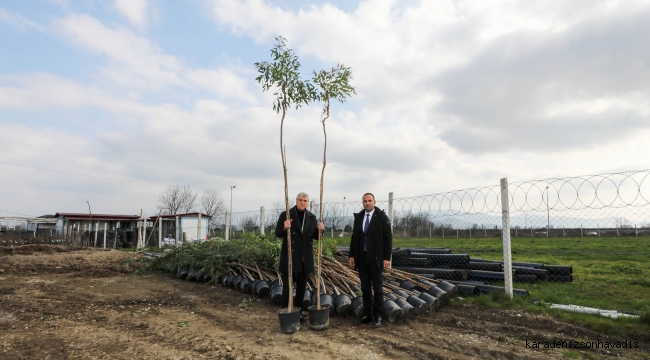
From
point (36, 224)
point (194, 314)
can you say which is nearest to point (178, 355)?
point (194, 314)

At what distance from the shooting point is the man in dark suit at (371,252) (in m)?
5.28

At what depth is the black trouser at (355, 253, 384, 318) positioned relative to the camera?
5258 millimetres

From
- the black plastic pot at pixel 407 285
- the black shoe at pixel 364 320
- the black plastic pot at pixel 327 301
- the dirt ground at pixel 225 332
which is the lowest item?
the dirt ground at pixel 225 332

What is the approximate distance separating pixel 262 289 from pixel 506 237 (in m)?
4.45

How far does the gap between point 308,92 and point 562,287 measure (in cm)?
609

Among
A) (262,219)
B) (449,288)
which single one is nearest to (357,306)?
(449,288)

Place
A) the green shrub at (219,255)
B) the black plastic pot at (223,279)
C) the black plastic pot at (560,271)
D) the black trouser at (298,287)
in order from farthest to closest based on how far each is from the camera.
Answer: the green shrub at (219,255)
the black plastic pot at (223,279)
the black plastic pot at (560,271)
the black trouser at (298,287)

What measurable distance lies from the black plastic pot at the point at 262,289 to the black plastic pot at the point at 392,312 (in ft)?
8.74

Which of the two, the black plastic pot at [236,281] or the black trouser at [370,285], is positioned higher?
the black trouser at [370,285]

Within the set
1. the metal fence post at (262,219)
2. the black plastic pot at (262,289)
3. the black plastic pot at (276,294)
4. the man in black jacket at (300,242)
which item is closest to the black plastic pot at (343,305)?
the man in black jacket at (300,242)

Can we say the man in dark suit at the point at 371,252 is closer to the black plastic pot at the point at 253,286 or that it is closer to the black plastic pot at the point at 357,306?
the black plastic pot at the point at 357,306

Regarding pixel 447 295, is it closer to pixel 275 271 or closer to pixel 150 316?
pixel 275 271

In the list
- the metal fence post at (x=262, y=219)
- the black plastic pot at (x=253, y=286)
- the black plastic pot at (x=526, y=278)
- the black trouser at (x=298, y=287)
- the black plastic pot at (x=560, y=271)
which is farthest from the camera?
the metal fence post at (x=262, y=219)

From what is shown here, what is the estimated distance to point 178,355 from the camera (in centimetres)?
412
